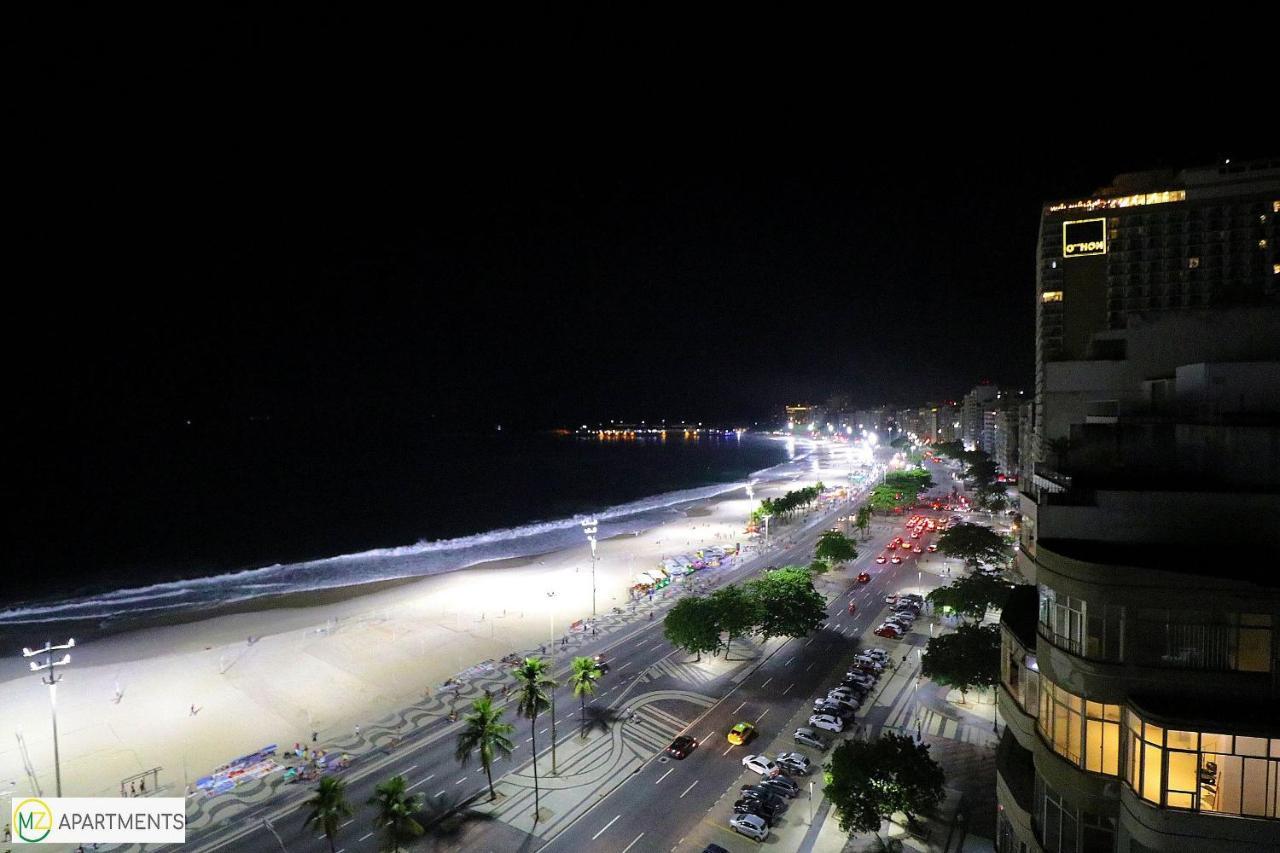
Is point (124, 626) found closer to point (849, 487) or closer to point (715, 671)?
point (715, 671)

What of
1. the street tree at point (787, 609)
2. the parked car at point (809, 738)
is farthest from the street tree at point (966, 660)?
the street tree at point (787, 609)

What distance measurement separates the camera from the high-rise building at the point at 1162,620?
50.6ft

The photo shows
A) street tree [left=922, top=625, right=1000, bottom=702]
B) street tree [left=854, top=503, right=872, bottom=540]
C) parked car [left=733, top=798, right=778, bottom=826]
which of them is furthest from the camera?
street tree [left=854, top=503, right=872, bottom=540]

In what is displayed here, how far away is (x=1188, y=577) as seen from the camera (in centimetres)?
1603

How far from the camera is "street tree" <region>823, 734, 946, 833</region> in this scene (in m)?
29.2

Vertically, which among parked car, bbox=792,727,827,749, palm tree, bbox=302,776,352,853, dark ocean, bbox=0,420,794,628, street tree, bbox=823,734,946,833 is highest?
palm tree, bbox=302,776,352,853

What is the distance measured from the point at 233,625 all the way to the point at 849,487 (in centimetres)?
13866

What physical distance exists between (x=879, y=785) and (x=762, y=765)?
8042 millimetres

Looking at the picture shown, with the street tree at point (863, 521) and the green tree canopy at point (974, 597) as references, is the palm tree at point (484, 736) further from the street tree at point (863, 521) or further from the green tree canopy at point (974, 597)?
the street tree at point (863, 521)

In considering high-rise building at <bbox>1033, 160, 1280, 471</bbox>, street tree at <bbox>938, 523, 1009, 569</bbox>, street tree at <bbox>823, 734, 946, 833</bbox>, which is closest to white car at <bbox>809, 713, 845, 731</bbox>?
street tree at <bbox>823, 734, 946, 833</bbox>

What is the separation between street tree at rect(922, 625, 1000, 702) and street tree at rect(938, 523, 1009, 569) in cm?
3433

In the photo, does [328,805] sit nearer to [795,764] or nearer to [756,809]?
[756,809]

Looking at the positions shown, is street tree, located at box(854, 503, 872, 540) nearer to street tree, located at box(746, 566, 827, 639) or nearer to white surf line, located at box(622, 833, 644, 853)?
street tree, located at box(746, 566, 827, 639)

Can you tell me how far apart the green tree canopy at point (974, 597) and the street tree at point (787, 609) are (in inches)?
464
